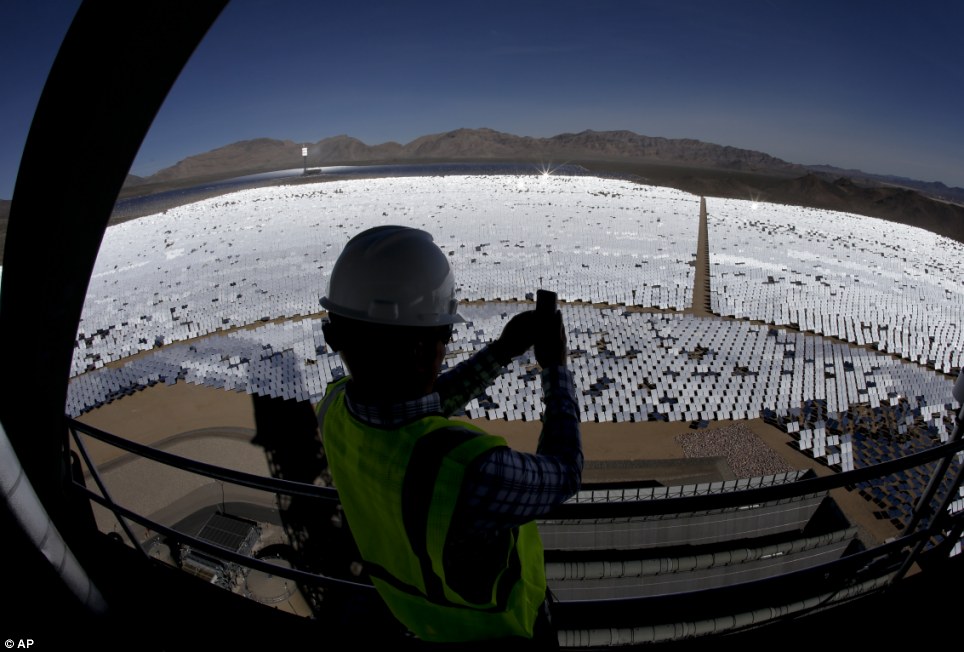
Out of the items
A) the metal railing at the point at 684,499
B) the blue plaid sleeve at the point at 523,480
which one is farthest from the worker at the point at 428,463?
the metal railing at the point at 684,499

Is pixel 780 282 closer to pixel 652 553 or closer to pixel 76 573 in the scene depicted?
pixel 652 553

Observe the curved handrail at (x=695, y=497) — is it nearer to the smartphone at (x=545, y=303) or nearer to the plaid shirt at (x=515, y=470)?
the plaid shirt at (x=515, y=470)

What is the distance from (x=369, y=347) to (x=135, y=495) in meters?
11.9

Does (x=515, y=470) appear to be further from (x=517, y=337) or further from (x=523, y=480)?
(x=517, y=337)

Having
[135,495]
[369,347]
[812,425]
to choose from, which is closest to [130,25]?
[369,347]

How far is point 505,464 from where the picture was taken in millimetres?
932

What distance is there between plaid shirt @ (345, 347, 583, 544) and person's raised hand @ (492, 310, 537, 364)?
0.15 m

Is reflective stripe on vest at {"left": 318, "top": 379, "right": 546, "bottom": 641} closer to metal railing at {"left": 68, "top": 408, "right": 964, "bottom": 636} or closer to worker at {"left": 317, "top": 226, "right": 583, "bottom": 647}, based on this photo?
worker at {"left": 317, "top": 226, "right": 583, "bottom": 647}

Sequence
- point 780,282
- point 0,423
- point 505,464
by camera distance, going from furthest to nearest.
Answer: point 780,282, point 0,423, point 505,464

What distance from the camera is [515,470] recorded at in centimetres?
95

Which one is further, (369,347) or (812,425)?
(812,425)

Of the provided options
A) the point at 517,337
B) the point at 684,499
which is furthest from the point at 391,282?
the point at 684,499

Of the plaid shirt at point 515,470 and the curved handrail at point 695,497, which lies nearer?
the plaid shirt at point 515,470

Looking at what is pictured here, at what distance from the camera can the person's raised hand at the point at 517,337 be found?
4.66 feet
